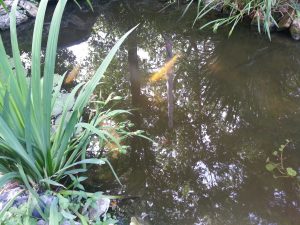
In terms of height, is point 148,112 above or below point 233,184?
above

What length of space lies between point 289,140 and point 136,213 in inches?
46.8

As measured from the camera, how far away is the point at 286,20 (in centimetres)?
377

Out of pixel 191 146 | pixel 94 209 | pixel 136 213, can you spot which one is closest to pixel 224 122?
pixel 191 146

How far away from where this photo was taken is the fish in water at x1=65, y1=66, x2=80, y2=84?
3.36 metres

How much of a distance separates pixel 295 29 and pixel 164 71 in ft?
5.04

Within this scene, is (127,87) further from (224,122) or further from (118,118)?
(224,122)

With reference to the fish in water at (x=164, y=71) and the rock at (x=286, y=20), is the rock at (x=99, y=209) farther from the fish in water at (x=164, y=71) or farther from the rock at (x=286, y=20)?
the rock at (x=286, y=20)

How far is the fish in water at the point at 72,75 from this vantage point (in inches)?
132

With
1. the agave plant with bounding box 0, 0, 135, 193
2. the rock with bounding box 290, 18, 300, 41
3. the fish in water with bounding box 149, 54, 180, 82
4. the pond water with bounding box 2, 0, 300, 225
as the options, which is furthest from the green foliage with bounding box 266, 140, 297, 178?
the rock with bounding box 290, 18, 300, 41

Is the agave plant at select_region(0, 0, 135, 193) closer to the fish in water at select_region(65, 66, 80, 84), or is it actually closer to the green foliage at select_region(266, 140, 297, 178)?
the green foliage at select_region(266, 140, 297, 178)

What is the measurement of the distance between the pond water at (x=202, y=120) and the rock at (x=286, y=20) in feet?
0.39

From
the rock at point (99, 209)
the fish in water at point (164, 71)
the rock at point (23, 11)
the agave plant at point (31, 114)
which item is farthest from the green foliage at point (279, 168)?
the rock at point (23, 11)

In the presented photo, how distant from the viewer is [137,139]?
8.09 feet

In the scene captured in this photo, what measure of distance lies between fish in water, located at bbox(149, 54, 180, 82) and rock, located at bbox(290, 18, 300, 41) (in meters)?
1.32
